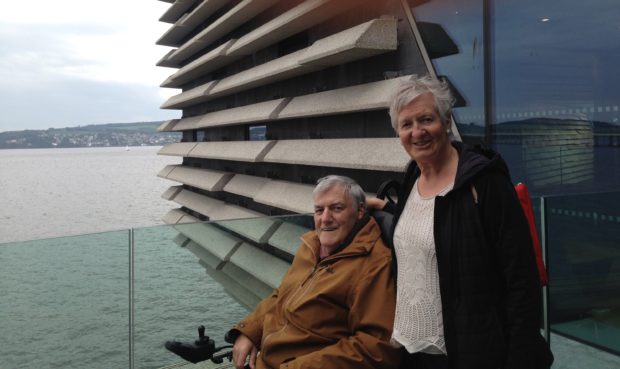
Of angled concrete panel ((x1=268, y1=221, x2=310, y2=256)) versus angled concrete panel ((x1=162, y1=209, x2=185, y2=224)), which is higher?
angled concrete panel ((x1=268, y1=221, x2=310, y2=256))

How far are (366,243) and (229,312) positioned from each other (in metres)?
3.04

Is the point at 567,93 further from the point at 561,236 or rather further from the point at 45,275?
the point at 45,275

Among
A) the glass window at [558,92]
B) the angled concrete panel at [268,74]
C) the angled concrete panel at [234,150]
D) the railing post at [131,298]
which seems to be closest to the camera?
the railing post at [131,298]

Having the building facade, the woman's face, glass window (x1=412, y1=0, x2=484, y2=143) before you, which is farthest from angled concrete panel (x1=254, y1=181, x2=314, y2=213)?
the woman's face

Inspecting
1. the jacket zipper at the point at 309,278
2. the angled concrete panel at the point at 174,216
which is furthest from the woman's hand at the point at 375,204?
the angled concrete panel at the point at 174,216

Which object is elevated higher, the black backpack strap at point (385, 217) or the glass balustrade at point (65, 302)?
the black backpack strap at point (385, 217)

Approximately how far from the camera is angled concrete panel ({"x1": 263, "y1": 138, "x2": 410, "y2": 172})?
31.8 ft

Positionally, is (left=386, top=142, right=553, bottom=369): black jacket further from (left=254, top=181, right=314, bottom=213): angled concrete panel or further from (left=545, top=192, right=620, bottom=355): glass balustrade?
(left=254, top=181, right=314, bottom=213): angled concrete panel

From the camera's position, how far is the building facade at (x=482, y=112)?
554cm

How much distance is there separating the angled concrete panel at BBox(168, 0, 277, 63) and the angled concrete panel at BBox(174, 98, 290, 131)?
3265 millimetres

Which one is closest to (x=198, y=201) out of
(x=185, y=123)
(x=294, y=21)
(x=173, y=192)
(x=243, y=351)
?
(x=185, y=123)

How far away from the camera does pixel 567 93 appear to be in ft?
22.0

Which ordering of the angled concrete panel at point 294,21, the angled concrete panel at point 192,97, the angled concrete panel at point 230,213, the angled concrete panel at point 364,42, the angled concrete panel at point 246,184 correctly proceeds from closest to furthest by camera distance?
the angled concrete panel at point 364,42, the angled concrete panel at point 294,21, the angled concrete panel at point 246,184, the angled concrete panel at point 230,213, the angled concrete panel at point 192,97

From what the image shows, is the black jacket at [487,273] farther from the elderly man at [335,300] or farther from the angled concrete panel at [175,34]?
the angled concrete panel at [175,34]
